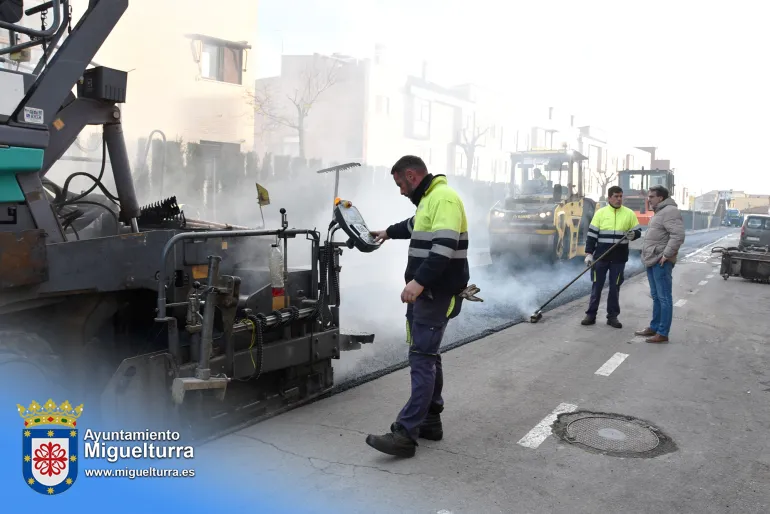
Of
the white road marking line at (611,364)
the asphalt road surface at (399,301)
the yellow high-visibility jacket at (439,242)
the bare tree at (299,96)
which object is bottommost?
the white road marking line at (611,364)

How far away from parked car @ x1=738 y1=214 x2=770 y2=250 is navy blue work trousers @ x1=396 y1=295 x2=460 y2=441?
14277mm

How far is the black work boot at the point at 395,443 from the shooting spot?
11.8ft

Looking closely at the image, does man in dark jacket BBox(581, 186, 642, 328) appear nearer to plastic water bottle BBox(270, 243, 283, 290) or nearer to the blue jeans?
the blue jeans

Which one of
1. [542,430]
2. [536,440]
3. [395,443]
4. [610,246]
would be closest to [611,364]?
[542,430]

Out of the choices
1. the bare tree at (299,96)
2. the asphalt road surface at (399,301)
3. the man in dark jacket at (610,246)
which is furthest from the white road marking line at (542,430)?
the bare tree at (299,96)

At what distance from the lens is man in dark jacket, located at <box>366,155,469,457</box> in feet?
11.7

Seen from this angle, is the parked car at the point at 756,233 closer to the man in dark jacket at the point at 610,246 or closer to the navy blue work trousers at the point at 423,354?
the man in dark jacket at the point at 610,246

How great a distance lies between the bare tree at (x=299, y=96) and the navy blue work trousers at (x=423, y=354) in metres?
20.9

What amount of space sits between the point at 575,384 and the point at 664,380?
0.90 m

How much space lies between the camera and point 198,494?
10.2 feet

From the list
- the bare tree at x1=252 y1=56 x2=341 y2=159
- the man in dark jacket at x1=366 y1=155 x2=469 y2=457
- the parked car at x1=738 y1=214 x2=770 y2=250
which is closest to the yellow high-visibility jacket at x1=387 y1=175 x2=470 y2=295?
the man in dark jacket at x1=366 y1=155 x2=469 y2=457

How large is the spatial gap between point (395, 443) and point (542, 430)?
117 centimetres

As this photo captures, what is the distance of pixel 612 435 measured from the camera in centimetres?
411

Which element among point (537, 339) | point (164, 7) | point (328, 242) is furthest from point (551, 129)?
point (328, 242)
